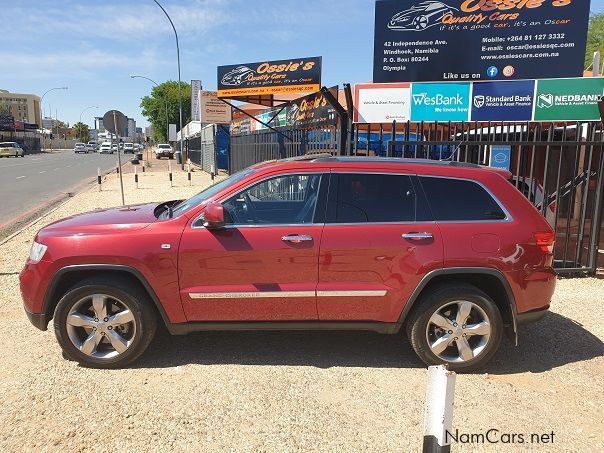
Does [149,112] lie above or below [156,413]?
above

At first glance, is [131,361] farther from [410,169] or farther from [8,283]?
[8,283]

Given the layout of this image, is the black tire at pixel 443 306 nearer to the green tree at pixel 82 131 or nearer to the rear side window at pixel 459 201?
the rear side window at pixel 459 201

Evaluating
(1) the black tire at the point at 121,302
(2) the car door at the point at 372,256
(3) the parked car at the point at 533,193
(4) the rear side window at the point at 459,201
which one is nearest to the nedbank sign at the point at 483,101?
(3) the parked car at the point at 533,193

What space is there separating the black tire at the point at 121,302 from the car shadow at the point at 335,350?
198mm

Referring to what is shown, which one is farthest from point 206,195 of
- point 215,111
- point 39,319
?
point 215,111

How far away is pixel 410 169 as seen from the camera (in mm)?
4066

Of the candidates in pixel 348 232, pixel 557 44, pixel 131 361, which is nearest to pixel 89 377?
pixel 131 361

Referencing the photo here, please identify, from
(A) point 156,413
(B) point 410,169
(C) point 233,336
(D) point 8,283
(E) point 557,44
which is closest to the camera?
(A) point 156,413

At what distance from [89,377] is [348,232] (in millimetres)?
2293

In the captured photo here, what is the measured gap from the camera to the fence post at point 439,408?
1962 millimetres

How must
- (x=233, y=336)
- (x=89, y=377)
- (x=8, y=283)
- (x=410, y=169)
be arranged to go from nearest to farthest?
1. (x=89, y=377)
2. (x=410, y=169)
3. (x=233, y=336)
4. (x=8, y=283)

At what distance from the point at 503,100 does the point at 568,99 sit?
38.5 inches

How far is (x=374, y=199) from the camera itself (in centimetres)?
398

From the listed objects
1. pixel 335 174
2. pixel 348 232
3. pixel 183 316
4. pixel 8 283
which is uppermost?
pixel 335 174
